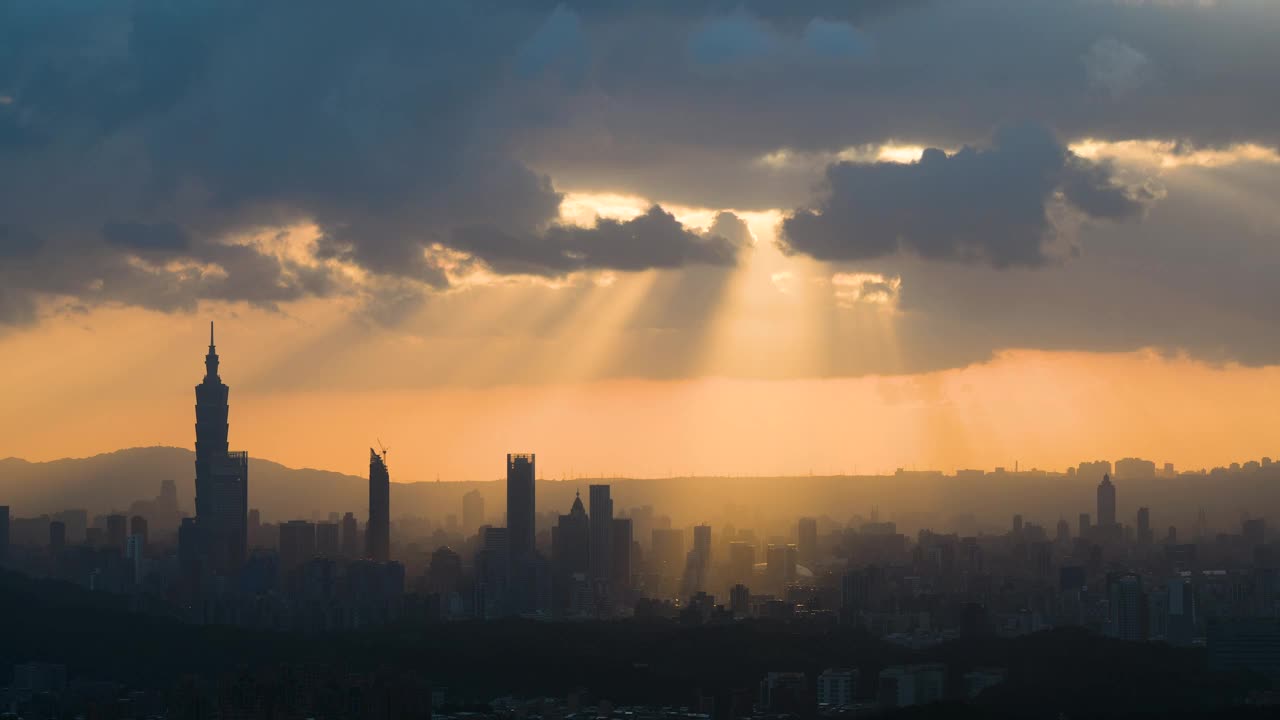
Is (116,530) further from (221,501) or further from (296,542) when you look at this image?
(296,542)

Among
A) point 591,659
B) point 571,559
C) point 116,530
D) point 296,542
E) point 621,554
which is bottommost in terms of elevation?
point 591,659

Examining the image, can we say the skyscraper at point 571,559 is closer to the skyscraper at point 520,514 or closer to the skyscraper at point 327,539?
the skyscraper at point 520,514

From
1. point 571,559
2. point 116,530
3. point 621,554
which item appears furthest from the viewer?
point 116,530

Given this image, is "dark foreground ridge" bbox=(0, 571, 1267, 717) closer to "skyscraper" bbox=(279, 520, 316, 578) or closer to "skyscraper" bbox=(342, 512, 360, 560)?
"skyscraper" bbox=(279, 520, 316, 578)

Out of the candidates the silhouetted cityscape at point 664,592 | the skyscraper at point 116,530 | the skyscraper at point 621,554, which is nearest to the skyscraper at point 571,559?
the silhouetted cityscape at point 664,592

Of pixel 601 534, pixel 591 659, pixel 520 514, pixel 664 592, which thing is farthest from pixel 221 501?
pixel 591 659

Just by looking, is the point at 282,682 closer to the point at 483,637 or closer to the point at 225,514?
the point at 483,637

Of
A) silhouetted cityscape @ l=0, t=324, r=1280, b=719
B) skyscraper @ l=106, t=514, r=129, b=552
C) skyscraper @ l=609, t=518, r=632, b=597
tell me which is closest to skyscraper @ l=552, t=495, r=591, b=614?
silhouetted cityscape @ l=0, t=324, r=1280, b=719
